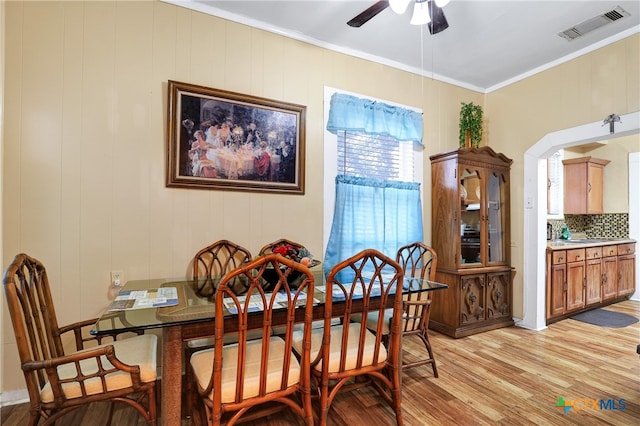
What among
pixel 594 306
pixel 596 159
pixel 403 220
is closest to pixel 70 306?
pixel 403 220

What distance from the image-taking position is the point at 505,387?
234 cm

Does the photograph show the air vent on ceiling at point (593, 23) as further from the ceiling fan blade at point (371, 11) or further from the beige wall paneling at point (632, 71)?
the ceiling fan blade at point (371, 11)

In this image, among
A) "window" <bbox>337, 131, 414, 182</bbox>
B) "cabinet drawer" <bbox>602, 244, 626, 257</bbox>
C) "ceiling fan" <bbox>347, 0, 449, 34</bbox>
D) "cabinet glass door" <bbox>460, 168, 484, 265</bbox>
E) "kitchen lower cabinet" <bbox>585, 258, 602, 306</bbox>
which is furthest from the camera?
"cabinet drawer" <bbox>602, 244, 626, 257</bbox>

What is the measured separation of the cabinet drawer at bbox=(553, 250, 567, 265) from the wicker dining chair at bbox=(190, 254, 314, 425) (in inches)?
138

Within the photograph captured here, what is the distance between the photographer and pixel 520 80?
3807 mm

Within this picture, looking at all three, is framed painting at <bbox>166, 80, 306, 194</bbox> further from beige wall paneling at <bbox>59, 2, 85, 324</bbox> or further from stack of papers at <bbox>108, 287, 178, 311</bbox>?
stack of papers at <bbox>108, 287, 178, 311</bbox>

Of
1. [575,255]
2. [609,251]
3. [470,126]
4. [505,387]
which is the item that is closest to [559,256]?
[575,255]

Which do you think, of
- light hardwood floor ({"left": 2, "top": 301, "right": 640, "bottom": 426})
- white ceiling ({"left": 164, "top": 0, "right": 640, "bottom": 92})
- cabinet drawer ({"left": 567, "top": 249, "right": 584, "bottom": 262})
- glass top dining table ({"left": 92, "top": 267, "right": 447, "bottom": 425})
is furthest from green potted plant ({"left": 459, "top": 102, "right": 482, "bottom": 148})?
glass top dining table ({"left": 92, "top": 267, "right": 447, "bottom": 425})

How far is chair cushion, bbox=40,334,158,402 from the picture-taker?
4.75 ft

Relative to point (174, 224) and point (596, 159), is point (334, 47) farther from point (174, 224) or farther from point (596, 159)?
point (596, 159)

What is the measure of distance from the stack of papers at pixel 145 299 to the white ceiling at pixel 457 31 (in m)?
2.22

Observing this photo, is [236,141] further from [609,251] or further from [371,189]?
[609,251]

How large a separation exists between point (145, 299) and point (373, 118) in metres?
2.63

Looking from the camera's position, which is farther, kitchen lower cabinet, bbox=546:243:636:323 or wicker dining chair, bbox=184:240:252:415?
kitchen lower cabinet, bbox=546:243:636:323
